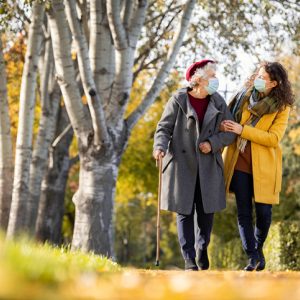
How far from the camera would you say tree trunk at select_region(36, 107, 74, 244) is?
17.9 metres

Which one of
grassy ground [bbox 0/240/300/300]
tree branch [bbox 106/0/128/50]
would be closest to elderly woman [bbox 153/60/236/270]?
grassy ground [bbox 0/240/300/300]

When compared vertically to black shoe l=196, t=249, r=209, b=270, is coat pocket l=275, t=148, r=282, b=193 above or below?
above

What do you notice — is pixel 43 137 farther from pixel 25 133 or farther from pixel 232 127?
pixel 232 127

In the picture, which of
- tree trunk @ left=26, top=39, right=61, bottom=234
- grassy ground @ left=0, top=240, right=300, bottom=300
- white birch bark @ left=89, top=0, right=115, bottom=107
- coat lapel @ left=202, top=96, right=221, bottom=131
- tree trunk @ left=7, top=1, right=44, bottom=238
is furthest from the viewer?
tree trunk @ left=26, top=39, right=61, bottom=234

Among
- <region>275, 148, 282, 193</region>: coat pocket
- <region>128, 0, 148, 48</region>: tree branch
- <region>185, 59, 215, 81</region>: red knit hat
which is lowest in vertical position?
<region>275, 148, 282, 193</region>: coat pocket

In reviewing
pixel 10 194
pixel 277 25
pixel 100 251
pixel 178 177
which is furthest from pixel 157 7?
pixel 178 177

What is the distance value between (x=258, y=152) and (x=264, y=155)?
3.1 inches

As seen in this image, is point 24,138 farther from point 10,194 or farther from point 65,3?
point 65,3

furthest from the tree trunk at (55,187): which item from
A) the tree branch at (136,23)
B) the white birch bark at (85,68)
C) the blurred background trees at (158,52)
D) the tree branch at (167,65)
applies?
the white birch bark at (85,68)

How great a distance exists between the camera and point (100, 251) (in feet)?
38.4

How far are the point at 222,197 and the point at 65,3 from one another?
199 inches

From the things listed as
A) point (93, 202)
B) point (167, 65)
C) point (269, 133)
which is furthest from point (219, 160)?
point (167, 65)

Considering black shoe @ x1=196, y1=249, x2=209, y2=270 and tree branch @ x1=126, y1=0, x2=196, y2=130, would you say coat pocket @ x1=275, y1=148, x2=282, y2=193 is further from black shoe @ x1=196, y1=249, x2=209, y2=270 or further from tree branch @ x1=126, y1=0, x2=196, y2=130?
tree branch @ x1=126, y1=0, x2=196, y2=130

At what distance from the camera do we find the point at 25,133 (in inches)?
546
